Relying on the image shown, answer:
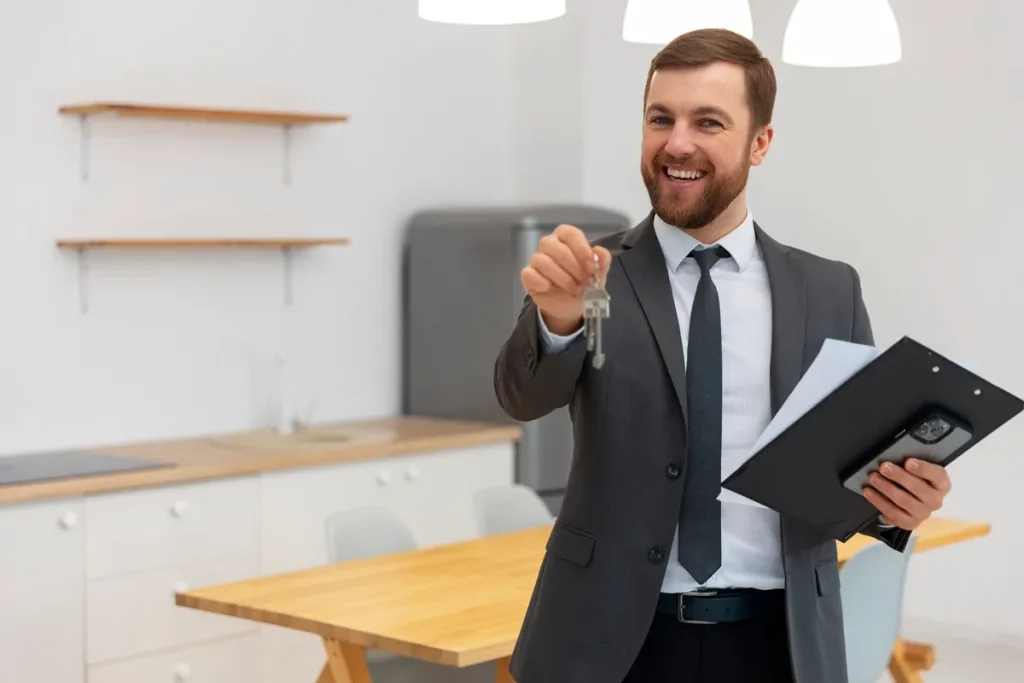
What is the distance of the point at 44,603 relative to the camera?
4043 mm

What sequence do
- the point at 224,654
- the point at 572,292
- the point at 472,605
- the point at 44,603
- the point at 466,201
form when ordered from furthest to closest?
1. the point at 466,201
2. the point at 224,654
3. the point at 44,603
4. the point at 472,605
5. the point at 572,292

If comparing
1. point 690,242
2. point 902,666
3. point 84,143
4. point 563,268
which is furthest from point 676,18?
point 84,143

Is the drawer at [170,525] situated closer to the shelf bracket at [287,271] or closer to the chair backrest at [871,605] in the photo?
the shelf bracket at [287,271]

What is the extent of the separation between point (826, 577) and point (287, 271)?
12.2 feet

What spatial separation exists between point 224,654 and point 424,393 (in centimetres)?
155

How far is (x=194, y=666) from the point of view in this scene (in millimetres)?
4418

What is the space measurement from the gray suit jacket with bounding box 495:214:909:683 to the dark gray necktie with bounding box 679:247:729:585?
4 centimetres

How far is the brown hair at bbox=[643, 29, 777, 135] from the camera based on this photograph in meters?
1.95

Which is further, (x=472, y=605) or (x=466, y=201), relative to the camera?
(x=466, y=201)

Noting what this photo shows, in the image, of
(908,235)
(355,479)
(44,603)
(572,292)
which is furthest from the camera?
(908,235)

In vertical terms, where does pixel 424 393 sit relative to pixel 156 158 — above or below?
below

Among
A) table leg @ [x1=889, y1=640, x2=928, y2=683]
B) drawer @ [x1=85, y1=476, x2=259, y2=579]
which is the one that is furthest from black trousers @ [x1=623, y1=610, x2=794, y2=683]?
drawer @ [x1=85, y1=476, x2=259, y2=579]

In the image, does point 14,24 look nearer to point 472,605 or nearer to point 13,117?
point 13,117

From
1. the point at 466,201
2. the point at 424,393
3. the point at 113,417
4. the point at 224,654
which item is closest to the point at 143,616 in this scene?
the point at 224,654
